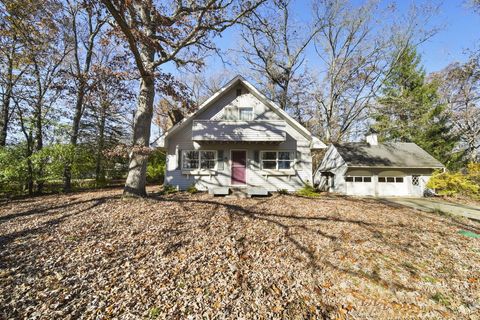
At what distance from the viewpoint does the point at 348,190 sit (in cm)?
1273

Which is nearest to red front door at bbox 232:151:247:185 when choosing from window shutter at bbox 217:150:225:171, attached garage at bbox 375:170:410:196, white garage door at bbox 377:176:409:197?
window shutter at bbox 217:150:225:171

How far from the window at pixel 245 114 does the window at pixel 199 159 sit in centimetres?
272

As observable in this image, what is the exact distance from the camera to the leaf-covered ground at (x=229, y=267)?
2.42m

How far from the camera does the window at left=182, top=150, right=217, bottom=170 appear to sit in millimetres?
11164

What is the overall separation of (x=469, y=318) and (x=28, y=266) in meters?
6.29

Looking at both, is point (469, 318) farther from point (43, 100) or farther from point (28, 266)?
point (43, 100)

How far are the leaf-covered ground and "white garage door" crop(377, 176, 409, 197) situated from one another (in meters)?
8.03

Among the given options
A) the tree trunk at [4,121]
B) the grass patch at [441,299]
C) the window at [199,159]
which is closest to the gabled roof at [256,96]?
the window at [199,159]

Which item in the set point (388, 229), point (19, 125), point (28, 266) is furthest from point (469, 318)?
point (19, 125)

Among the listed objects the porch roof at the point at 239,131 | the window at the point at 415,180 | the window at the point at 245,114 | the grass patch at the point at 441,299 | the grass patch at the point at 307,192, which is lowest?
the grass patch at the point at 441,299

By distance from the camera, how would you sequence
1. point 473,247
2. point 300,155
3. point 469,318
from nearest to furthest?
point 469,318, point 473,247, point 300,155

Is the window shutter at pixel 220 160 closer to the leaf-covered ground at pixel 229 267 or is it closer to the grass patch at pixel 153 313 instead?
the leaf-covered ground at pixel 229 267

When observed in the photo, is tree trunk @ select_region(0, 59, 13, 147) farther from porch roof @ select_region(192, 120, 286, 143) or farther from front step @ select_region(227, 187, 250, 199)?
front step @ select_region(227, 187, 250, 199)

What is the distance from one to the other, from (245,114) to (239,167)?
324 centimetres
